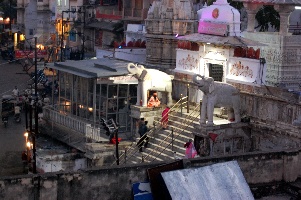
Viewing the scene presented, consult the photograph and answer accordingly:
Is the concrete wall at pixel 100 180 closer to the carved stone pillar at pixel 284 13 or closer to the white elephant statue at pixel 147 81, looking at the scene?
the carved stone pillar at pixel 284 13

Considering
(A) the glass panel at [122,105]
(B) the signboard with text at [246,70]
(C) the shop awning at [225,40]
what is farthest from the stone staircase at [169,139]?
(C) the shop awning at [225,40]

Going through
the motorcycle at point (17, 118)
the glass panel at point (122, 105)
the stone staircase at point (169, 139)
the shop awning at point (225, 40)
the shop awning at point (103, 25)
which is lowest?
the motorcycle at point (17, 118)

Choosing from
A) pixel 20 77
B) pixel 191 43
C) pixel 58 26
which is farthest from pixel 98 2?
pixel 191 43

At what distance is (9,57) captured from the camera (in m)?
62.1

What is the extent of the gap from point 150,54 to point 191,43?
4.29m

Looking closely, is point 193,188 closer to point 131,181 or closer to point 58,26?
point 131,181

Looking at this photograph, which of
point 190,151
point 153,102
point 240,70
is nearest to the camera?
point 190,151

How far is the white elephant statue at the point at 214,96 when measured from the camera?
20984 millimetres

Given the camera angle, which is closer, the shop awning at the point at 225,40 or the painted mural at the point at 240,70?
the painted mural at the point at 240,70

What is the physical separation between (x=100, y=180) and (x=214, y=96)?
730 cm

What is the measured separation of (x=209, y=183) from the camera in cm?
1530

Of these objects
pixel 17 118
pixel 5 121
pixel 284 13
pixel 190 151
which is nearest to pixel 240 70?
pixel 284 13

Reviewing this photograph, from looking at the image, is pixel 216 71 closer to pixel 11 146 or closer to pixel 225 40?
pixel 225 40

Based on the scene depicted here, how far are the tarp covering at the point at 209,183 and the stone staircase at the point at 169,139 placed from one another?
5.06 m
